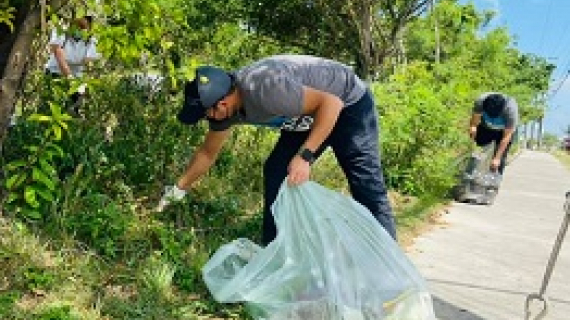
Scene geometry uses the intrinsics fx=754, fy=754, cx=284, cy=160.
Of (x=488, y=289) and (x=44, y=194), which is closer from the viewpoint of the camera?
(x=44, y=194)

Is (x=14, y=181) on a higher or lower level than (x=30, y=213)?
higher

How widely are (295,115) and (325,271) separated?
0.70 metres

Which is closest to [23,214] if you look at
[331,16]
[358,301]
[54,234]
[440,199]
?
[54,234]

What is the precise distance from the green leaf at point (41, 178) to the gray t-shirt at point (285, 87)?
83 cm

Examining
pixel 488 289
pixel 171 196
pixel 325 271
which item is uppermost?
pixel 171 196

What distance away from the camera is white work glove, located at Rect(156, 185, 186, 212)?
401cm

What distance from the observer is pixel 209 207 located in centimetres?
484

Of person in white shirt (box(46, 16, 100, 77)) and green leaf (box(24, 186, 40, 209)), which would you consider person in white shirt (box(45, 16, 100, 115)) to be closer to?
person in white shirt (box(46, 16, 100, 77))

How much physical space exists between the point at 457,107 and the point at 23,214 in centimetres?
641

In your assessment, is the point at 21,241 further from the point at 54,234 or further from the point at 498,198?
the point at 498,198

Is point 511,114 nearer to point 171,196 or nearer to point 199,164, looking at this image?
point 171,196

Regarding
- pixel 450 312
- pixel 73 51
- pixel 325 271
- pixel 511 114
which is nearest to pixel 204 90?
pixel 325 271

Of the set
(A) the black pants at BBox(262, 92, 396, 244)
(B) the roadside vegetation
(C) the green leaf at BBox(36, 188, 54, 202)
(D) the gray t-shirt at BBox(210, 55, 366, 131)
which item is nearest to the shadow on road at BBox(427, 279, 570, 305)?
(A) the black pants at BBox(262, 92, 396, 244)

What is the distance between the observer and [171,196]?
412 centimetres
